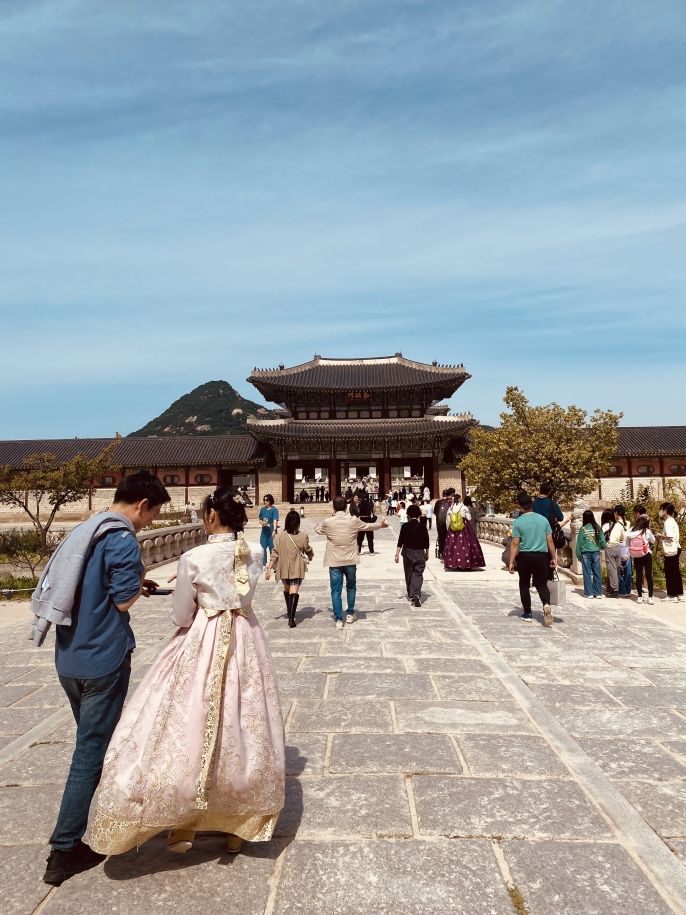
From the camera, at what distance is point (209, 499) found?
298cm

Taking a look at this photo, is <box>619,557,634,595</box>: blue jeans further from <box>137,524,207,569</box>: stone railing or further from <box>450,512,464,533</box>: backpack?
<box>137,524,207,569</box>: stone railing

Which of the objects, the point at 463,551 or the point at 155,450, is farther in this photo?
the point at 155,450

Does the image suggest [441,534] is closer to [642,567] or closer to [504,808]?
[642,567]

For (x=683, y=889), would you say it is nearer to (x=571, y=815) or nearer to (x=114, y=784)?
(x=571, y=815)

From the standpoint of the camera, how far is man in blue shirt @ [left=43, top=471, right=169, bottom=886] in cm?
259

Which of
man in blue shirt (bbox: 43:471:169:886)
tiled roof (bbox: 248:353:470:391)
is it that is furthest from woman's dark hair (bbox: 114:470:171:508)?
tiled roof (bbox: 248:353:470:391)

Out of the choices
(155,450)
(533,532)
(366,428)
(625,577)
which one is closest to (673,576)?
(625,577)

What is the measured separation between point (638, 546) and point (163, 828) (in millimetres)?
8304

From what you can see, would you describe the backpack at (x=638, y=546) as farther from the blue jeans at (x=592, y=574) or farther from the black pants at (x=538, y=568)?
the black pants at (x=538, y=568)

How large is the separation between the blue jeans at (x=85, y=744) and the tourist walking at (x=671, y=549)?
26.9ft

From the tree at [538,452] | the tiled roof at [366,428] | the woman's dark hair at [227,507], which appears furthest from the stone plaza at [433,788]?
the tiled roof at [366,428]

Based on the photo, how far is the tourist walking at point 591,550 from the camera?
9.17 meters

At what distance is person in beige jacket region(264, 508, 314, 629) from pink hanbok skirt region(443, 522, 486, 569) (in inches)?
214

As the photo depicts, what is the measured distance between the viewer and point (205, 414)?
351 feet
